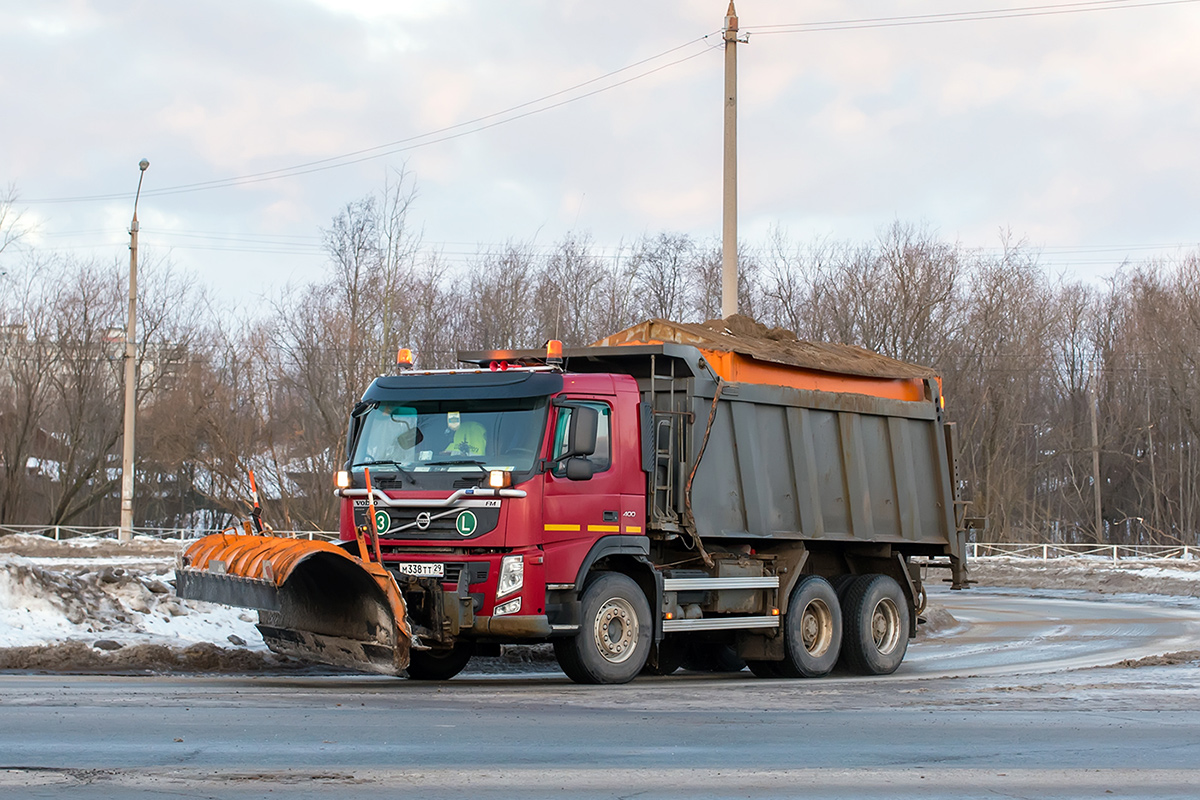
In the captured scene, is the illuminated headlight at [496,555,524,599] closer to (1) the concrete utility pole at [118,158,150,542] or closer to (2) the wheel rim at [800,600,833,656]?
(2) the wheel rim at [800,600,833,656]

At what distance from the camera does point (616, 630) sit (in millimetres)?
12555

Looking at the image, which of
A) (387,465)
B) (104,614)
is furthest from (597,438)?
(104,614)

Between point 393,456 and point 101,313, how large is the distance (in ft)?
147

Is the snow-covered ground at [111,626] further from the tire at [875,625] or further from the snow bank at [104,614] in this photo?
the tire at [875,625]

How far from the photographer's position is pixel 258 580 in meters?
11.3

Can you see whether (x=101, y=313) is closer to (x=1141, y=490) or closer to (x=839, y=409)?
(x=839, y=409)

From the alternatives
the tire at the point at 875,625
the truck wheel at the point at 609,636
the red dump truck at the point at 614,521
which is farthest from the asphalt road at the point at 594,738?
the tire at the point at 875,625

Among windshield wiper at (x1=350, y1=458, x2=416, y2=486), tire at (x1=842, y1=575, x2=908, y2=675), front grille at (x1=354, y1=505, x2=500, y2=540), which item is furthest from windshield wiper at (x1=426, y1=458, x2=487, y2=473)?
tire at (x1=842, y1=575, x2=908, y2=675)

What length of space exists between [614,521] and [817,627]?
379 cm

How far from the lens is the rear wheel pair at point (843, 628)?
14539 millimetres

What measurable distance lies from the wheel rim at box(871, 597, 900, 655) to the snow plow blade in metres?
6.71

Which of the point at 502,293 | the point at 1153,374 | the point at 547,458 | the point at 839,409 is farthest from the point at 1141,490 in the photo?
the point at 547,458

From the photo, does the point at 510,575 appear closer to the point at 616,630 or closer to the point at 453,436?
the point at 616,630

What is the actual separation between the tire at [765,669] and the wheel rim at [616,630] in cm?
290
